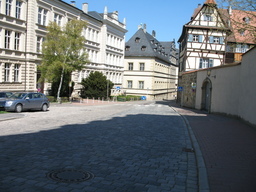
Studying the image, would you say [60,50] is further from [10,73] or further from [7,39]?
[10,73]

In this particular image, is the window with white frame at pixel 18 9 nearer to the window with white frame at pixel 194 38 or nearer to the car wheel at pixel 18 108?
the car wheel at pixel 18 108

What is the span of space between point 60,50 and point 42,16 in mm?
6707

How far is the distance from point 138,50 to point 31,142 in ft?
213

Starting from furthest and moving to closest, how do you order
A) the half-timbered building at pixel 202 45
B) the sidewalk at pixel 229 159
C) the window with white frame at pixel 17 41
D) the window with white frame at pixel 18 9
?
the half-timbered building at pixel 202 45 → the window with white frame at pixel 17 41 → the window with white frame at pixel 18 9 → the sidewalk at pixel 229 159

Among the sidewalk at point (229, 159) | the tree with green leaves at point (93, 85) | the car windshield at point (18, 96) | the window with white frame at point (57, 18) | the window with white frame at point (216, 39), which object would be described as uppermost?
the window with white frame at point (57, 18)

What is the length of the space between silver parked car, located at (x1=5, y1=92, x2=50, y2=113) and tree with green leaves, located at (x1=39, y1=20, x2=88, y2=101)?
397 inches

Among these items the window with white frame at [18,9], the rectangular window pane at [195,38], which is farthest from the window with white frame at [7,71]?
the rectangular window pane at [195,38]

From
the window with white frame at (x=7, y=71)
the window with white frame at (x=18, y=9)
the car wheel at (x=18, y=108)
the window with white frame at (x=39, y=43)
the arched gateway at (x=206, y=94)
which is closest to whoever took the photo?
the car wheel at (x=18, y=108)

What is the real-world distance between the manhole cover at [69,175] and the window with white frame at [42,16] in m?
33.4

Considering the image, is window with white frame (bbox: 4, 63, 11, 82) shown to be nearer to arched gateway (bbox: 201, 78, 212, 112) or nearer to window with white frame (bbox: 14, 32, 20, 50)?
window with white frame (bbox: 14, 32, 20, 50)

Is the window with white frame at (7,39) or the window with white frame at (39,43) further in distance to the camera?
the window with white frame at (39,43)

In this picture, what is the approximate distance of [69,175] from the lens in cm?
652

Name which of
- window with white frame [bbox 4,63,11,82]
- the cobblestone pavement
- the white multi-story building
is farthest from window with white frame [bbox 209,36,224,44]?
the cobblestone pavement

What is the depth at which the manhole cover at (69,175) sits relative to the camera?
6.20 metres
